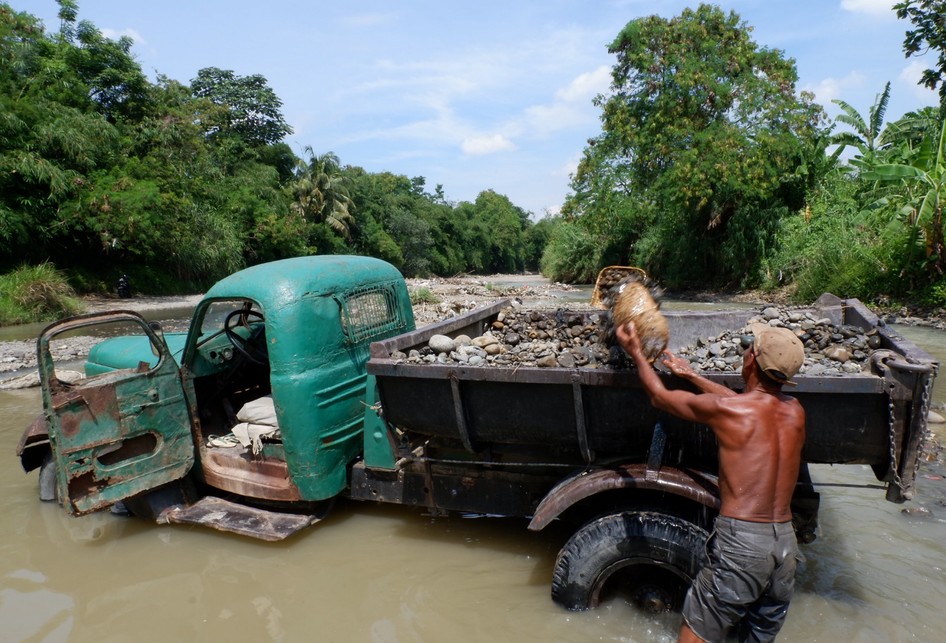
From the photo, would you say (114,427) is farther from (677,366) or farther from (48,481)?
(677,366)

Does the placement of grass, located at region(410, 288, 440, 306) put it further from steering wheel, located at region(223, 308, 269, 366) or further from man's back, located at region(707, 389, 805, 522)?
man's back, located at region(707, 389, 805, 522)

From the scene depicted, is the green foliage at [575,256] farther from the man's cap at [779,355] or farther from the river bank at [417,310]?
the man's cap at [779,355]

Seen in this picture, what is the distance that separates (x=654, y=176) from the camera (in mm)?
23344

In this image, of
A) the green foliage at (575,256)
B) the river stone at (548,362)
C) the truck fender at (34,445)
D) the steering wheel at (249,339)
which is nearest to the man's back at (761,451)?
the river stone at (548,362)

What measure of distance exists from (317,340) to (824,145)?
74.3 ft

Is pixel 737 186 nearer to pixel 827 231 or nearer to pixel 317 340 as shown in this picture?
pixel 827 231

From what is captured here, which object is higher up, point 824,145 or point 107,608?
point 824,145

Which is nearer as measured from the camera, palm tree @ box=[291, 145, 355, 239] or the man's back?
the man's back

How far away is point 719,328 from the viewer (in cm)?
434

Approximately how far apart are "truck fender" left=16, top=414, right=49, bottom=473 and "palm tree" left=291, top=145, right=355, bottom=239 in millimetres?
38654

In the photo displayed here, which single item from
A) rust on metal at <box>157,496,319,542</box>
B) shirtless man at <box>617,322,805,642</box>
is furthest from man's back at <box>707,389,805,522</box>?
rust on metal at <box>157,496,319,542</box>

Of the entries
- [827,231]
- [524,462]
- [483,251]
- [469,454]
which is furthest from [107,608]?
[483,251]

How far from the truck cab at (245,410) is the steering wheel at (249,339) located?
19 mm

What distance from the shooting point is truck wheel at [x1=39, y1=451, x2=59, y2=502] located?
484 centimetres
